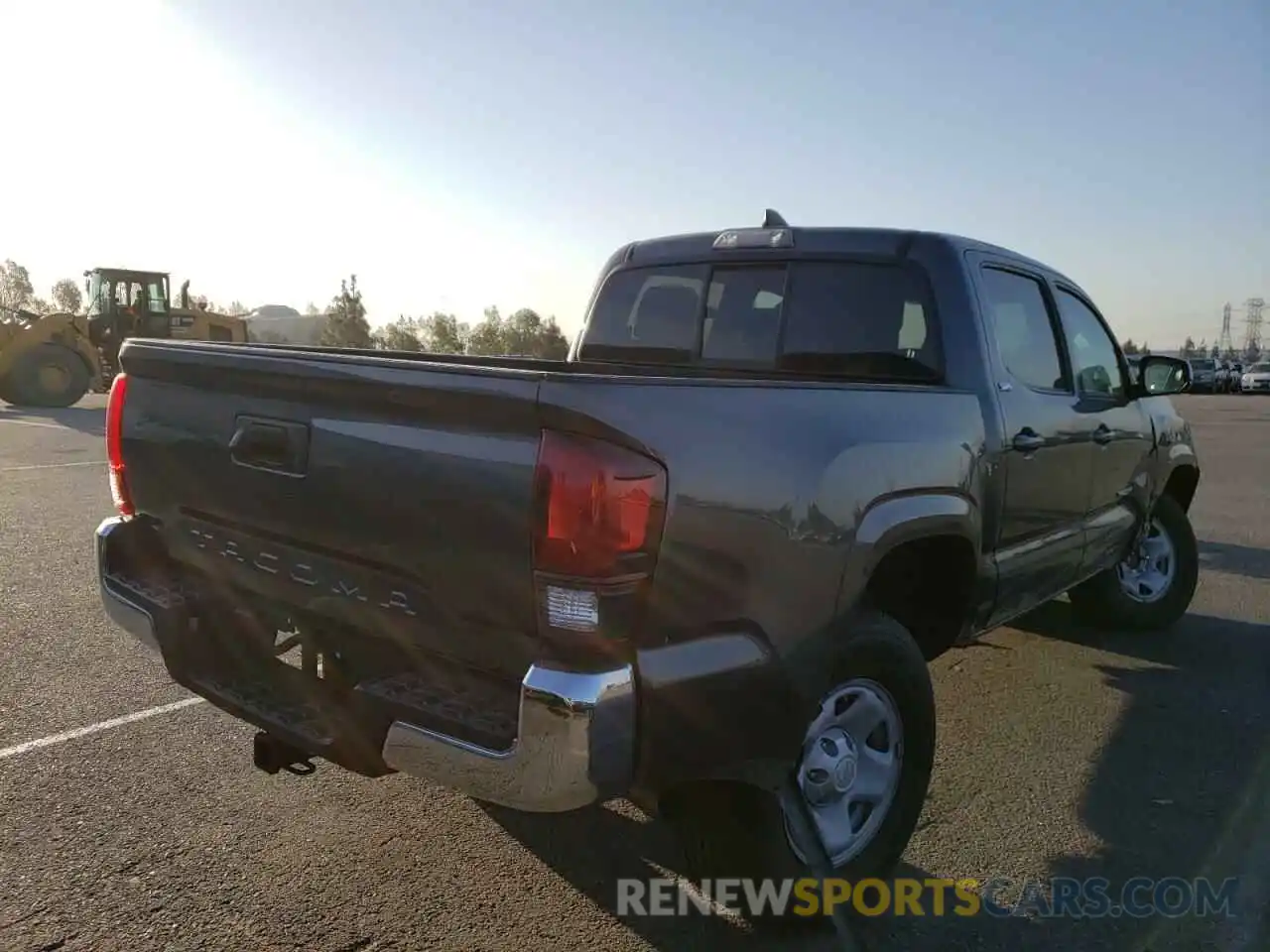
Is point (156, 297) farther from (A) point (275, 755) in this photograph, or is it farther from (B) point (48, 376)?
(A) point (275, 755)

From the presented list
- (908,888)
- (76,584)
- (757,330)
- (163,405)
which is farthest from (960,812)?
(76,584)

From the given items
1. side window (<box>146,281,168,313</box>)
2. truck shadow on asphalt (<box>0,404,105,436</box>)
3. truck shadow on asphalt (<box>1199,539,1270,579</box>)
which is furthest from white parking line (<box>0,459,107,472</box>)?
truck shadow on asphalt (<box>1199,539,1270,579</box>)

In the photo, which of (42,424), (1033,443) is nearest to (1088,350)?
(1033,443)

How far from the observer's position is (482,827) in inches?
127

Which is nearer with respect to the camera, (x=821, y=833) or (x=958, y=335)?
(x=821, y=833)

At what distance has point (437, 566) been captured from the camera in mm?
2295

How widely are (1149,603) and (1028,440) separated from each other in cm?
257

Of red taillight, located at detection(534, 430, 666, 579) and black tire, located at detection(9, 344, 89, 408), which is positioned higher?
red taillight, located at detection(534, 430, 666, 579)

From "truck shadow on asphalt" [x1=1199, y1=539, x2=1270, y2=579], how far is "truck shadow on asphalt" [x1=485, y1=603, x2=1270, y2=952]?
2.57 metres

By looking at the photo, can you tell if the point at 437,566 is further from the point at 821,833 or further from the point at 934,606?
the point at 934,606

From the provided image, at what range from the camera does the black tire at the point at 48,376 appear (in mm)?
20312

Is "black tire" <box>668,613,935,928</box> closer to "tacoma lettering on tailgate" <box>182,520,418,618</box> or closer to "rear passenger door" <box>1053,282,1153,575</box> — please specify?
"tacoma lettering on tailgate" <box>182,520,418,618</box>

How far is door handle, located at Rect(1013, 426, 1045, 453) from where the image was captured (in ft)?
12.0

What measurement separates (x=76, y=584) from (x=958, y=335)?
5280mm
